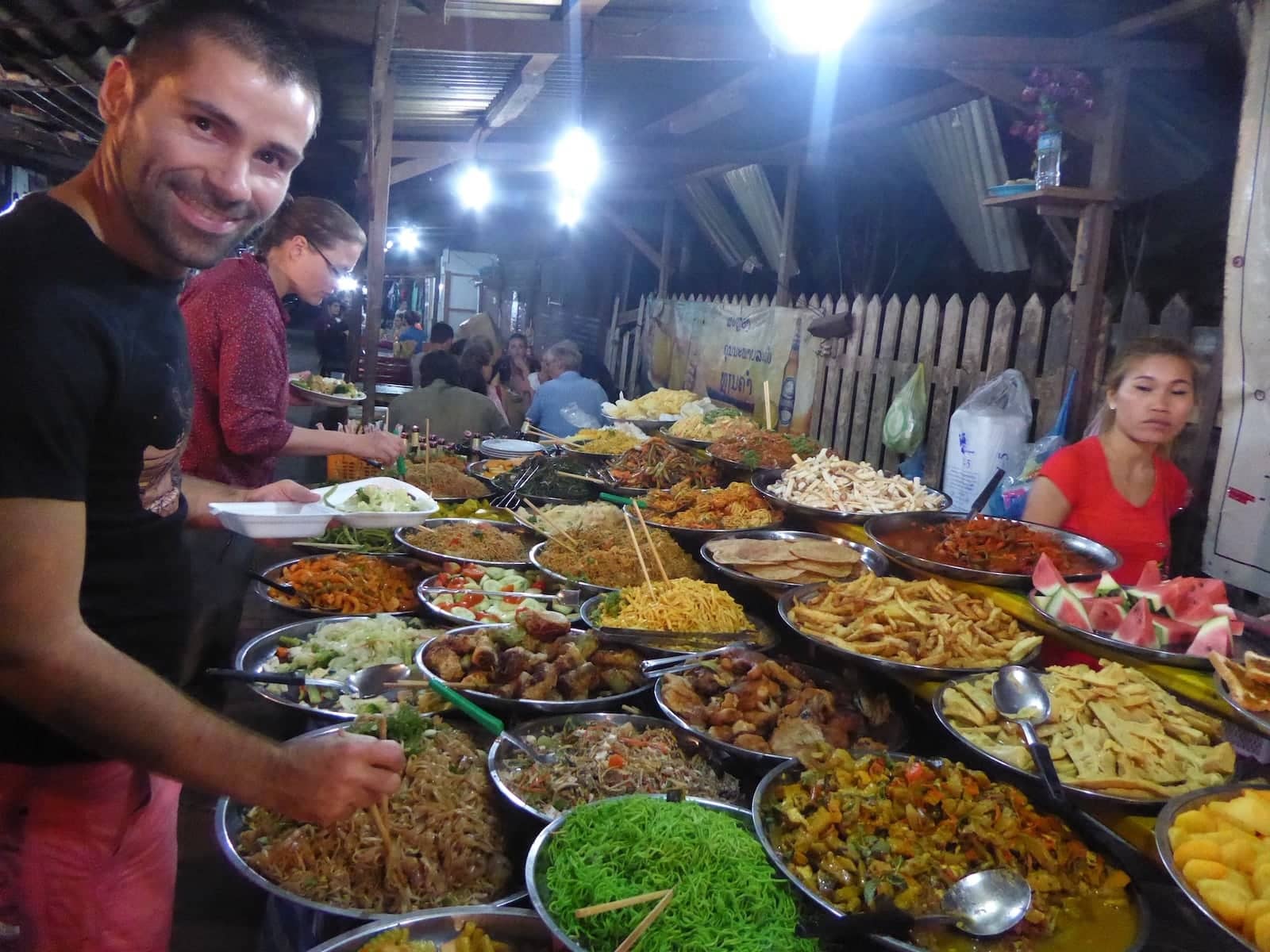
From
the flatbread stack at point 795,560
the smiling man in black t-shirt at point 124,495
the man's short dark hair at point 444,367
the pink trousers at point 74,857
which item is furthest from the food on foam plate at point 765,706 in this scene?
the man's short dark hair at point 444,367

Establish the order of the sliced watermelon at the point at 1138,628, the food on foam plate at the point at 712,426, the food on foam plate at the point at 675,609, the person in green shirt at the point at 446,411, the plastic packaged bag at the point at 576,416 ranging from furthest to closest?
the plastic packaged bag at the point at 576,416 → the person in green shirt at the point at 446,411 → the food on foam plate at the point at 712,426 → the food on foam plate at the point at 675,609 → the sliced watermelon at the point at 1138,628

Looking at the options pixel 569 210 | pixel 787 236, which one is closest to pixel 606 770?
pixel 787 236

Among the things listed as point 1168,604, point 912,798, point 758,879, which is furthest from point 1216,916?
point 1168,604

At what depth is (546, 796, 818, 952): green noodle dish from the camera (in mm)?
1960

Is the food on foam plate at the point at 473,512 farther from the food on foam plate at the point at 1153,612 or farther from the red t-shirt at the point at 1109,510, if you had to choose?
the food on foam plate at the point at 1153,612

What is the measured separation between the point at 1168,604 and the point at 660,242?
12.9 m

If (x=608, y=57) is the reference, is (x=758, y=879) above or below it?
below

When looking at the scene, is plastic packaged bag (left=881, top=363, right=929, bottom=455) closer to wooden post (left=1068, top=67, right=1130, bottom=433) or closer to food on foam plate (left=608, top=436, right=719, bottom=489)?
wooden post (left=1068, top=67, right=1130, bottom=433)

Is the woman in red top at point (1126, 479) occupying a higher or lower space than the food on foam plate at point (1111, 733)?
higher

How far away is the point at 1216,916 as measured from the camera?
160 cm

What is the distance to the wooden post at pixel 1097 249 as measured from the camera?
523 centimetres

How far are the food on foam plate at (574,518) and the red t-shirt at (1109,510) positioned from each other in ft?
7.16

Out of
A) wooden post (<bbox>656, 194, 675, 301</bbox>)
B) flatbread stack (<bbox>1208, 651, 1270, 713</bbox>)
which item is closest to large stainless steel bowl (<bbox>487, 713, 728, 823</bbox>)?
flatbread stack (<bbox>1208, 651, 1270, 713</bbox>)

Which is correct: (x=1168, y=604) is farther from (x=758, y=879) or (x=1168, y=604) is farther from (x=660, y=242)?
(x=660, y=242)
